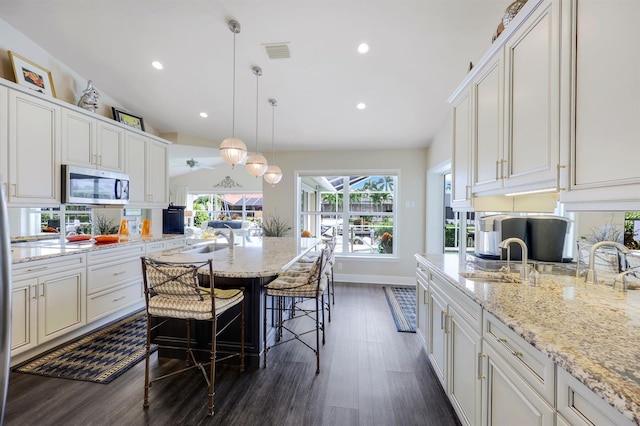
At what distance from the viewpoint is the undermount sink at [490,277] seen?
168 centimetres

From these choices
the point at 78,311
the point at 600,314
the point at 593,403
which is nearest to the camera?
the point at 593,403

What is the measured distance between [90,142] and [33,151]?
649 millimetres

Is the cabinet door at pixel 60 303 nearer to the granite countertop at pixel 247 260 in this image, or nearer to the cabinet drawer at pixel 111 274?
the cabinet drawer at pixel 111 274

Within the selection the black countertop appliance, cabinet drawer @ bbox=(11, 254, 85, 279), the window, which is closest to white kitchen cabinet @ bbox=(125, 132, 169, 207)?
the black countertop appliance

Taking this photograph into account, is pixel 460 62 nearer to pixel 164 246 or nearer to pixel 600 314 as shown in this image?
pixel 600 314

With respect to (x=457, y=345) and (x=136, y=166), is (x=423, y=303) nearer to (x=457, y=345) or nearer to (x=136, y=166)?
(x=457, y=345)

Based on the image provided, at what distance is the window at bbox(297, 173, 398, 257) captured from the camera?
5.49 metres

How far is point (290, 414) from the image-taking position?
1.85 meters

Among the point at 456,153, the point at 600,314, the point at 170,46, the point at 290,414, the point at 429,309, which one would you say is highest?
the point at 170,46

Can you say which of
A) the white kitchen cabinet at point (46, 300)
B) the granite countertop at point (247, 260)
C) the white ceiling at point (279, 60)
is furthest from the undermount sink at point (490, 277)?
the white kitchen cabinet at point (46, 300)

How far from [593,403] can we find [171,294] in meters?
2.03

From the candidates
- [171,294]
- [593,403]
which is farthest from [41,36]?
[593,403]

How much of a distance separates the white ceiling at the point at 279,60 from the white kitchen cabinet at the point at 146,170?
1.69ft

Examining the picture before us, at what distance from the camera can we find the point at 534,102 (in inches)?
56.4
